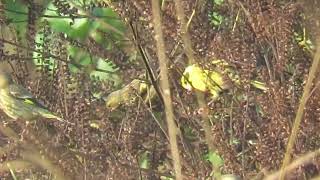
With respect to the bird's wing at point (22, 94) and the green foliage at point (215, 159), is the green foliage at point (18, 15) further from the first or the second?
the green foliage at point (215, 159)

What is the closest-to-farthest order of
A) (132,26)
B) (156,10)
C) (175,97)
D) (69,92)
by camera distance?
(156,10) → (132,26) → (175,97) → (69,92)

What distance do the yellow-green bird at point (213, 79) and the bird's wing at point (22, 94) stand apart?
3.25 feet

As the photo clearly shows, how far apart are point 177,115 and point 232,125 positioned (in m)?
0.31

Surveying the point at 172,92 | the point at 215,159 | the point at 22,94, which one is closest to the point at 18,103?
the point at 22,94

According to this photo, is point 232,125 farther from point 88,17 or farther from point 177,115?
point 88,17

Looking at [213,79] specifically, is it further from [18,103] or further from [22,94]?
[18,103]

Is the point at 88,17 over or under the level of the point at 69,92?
over

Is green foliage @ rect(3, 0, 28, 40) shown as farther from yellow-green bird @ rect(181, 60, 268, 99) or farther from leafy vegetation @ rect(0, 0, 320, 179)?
yellow-green bird @ rect(181, 60, 268, 99)

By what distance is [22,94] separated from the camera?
5.32 m

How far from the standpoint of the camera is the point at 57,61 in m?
4.86

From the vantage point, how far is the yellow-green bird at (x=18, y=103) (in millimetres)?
4824

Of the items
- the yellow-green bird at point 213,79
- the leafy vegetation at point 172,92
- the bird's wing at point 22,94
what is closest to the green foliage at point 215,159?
the leafy vegetation at point 172,92

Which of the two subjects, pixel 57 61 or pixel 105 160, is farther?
pixel 57 61

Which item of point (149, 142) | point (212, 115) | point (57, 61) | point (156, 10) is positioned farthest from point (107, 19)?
point (156, 10)
